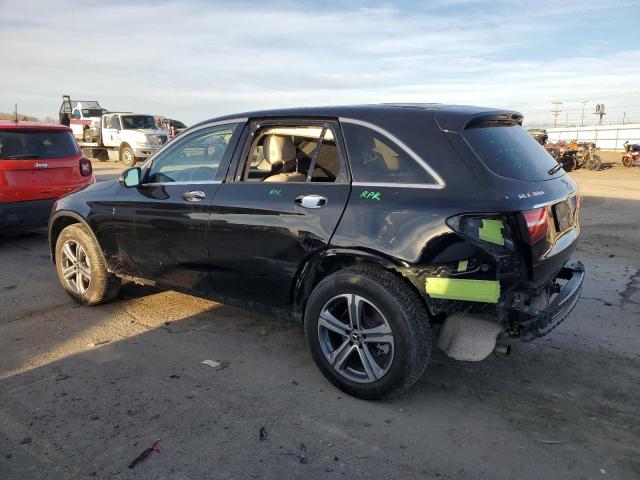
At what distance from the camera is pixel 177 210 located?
13.6 feet

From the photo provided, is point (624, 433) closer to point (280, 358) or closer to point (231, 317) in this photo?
point (280, 358)

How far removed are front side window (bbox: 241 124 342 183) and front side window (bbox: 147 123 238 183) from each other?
0.88ft

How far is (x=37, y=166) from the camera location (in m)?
7.39

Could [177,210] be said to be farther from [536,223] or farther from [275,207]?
[536,223]

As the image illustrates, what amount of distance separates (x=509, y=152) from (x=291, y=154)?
5.29ft

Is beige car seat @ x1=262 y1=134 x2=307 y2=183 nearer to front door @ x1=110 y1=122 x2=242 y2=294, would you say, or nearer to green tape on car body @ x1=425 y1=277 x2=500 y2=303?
front door @ x1=110 y1=122 x2=242 y2=294

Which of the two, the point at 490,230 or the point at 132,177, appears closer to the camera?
the point at 490,230

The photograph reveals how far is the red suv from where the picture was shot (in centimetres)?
711

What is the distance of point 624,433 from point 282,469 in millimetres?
1915

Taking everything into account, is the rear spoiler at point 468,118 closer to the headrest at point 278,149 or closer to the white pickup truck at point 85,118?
the headrest at point 278,149

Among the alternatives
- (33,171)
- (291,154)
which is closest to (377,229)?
(291,154)

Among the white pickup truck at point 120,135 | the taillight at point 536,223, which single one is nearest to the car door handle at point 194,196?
the taillight at point 536,223

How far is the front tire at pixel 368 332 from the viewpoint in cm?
307

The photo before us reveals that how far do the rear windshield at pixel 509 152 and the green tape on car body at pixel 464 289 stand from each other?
0.66 metres
